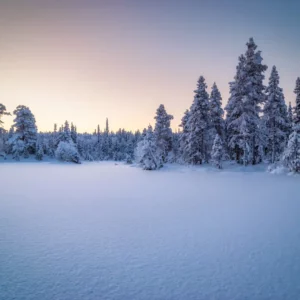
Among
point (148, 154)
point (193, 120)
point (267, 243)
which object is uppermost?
point (193, 120)

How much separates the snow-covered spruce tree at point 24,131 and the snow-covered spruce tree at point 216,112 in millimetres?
34742

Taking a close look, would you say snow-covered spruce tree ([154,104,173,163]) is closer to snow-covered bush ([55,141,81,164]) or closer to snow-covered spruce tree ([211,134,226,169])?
snow-covered spruce tree ([211,134,226,169])

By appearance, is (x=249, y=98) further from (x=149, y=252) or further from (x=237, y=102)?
(x=149, y=252)

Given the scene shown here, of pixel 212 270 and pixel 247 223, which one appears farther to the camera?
pixel 247 223

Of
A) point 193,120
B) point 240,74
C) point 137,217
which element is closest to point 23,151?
point 193,120

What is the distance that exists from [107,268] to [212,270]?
1.92 m

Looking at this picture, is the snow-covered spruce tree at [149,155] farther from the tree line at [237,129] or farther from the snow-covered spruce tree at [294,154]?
the snow-covered spruce tree at [294,154]

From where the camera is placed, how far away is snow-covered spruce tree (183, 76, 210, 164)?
3253 centimetres

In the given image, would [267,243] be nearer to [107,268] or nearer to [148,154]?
[107,268]

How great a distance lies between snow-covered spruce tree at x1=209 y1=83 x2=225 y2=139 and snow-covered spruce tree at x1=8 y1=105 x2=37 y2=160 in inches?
1368

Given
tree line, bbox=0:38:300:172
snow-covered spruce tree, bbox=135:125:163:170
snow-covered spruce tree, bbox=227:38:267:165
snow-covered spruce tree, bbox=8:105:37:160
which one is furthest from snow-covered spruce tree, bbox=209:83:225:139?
snow-covered spruce tree, bbox=8:105:37:160

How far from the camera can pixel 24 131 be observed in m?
45.2

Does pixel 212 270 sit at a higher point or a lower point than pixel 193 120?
lower

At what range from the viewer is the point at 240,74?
28.3 meters
